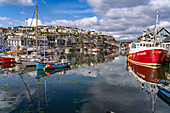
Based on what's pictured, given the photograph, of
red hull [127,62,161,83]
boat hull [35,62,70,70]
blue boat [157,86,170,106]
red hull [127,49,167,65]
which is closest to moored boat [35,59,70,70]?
boat hull [35,62,70,70]

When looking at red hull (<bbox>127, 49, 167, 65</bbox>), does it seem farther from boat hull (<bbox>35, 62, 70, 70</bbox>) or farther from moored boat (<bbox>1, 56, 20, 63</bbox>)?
moored boat (<bbox>1, 56, 20, 63</bbox>)

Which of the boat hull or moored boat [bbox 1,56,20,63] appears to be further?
moored boat [bbox 1,56,20,63]

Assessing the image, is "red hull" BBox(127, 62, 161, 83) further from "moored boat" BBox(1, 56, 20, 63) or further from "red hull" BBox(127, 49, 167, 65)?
"moored boat" BBox(1, 56, 20, 63)

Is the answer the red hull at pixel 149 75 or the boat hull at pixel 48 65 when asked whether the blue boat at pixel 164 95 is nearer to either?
the red hull at pixel 149 75

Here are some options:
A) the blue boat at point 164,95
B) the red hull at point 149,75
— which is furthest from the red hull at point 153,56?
the blue boat at point 164,95

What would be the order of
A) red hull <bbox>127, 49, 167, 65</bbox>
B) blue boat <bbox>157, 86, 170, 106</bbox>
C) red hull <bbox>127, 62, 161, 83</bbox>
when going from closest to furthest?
blue boat <bbox>157, 86, 170, 106</bbox> < red hull <bbox>127, 62, 161, 83</bbox> < red hull <bbox>127, 49, 167, 65</bbox>

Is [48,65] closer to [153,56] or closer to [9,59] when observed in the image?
[9,59]

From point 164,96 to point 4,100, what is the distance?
16.5 m

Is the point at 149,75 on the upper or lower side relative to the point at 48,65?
lower

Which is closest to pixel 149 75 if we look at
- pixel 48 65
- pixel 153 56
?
pixel 153 56

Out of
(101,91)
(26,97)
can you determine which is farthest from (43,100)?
(101,91)

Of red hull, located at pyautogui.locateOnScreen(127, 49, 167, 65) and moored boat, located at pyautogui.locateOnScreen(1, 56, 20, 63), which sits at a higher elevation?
red hull, located at pyautogui.locateOnScreen(127, 49, 167, 65)

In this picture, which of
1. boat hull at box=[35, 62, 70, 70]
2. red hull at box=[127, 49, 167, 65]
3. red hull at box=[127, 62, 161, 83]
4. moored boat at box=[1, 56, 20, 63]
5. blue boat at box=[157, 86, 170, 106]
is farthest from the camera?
moored boat at box=[1, 56, 20, 63]

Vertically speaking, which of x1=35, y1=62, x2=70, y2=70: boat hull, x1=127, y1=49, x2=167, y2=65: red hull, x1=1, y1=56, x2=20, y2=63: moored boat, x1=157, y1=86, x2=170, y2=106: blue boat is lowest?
x1=157, y1=86, x2=170, y2=106: blue boat
